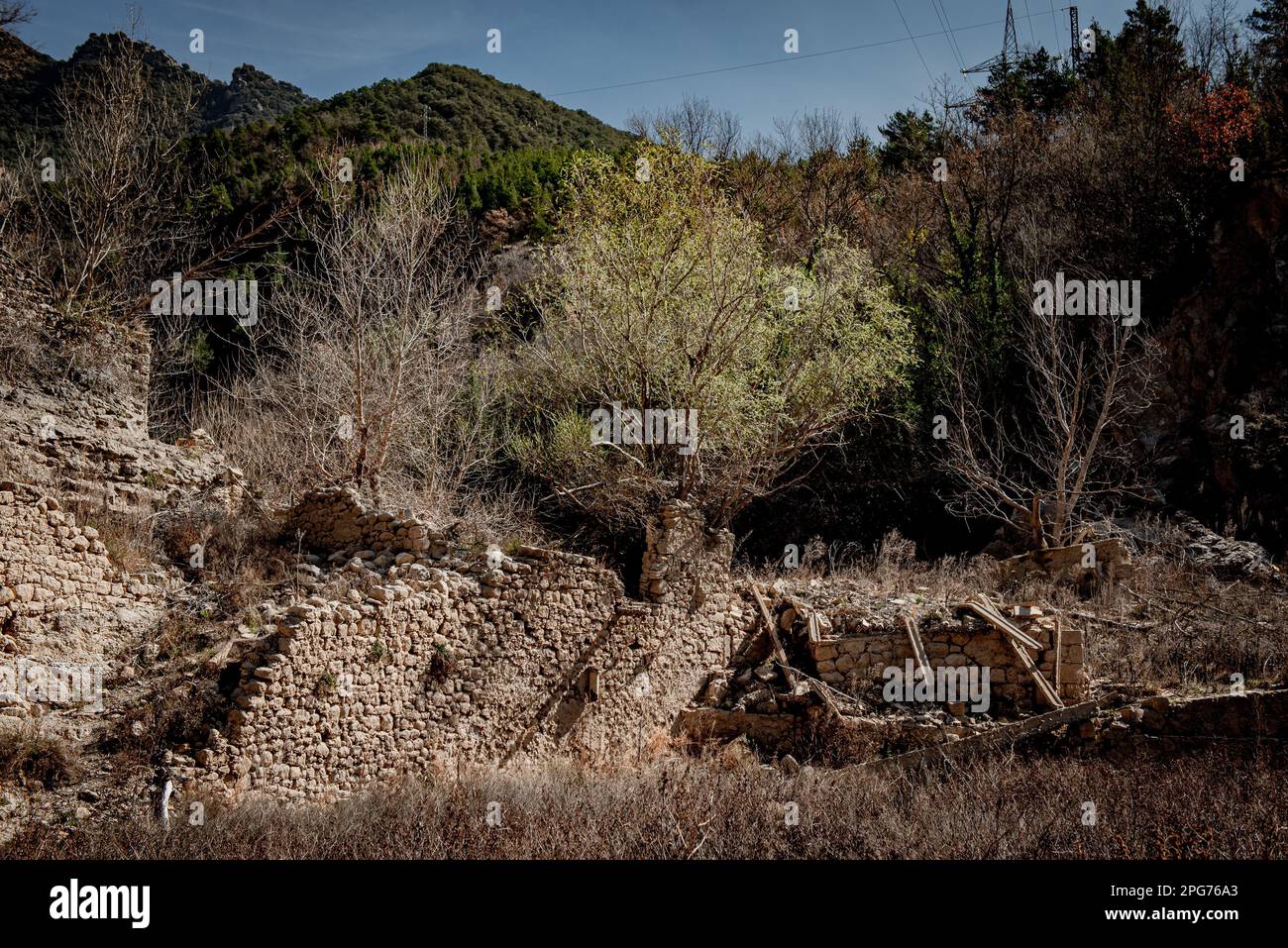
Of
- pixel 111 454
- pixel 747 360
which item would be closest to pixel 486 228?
pixel 747 360

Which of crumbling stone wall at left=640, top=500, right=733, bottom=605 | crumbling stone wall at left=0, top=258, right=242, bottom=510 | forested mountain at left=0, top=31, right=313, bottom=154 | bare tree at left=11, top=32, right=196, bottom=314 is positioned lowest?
crumbling stone wall at left=640, top=500, right=733, bottom=605

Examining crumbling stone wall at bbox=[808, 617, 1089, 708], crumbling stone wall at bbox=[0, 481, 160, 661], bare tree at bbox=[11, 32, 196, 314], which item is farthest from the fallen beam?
bare tree at bbox=[11, 32, 196, 314]

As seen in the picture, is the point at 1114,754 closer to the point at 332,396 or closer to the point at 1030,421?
the point at 1030,421

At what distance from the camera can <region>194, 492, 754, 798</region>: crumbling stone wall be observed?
845cm

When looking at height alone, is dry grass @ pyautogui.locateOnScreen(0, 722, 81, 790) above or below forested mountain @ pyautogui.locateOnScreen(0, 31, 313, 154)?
below

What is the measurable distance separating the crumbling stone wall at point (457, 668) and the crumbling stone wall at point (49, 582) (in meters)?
2.43

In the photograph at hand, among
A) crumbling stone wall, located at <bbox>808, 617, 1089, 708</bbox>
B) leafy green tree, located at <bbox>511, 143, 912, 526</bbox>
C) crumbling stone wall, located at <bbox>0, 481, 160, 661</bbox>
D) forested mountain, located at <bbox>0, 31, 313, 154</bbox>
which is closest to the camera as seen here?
crumbling stone wall, located at <bbox>0, 481, 160, 661</bbox>

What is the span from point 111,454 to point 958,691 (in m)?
11.9

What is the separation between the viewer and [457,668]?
10133 millimetres

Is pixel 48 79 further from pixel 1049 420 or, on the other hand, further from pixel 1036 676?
pixel 1036 676

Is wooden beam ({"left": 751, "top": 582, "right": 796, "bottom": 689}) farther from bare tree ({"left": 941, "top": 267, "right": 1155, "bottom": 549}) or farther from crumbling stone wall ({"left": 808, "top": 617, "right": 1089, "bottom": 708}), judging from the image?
bare tree ({"left": 941, "top": 267, "right": 1155, "bottom": 549})

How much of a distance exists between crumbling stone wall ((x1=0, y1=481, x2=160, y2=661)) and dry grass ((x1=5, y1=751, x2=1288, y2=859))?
290 cm

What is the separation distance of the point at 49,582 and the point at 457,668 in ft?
14.1

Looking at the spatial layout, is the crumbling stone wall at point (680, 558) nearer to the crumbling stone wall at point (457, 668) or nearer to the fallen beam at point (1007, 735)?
the crumbling stone wall at point (457, 668)
